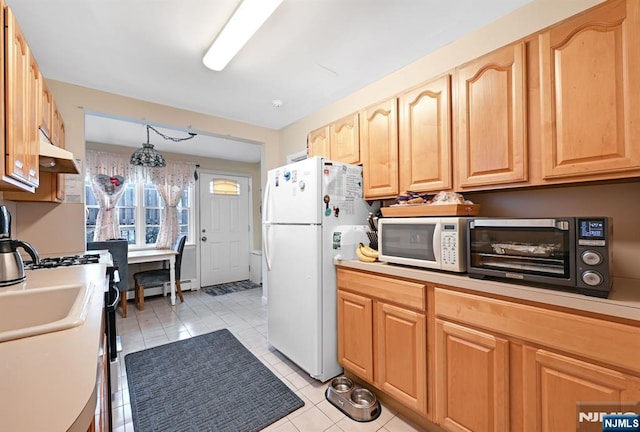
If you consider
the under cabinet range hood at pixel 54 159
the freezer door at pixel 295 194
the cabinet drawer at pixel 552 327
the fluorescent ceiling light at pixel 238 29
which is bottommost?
the cabinet drawer at pixel 552 327

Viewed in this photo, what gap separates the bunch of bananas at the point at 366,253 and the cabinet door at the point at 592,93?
1.05 meters

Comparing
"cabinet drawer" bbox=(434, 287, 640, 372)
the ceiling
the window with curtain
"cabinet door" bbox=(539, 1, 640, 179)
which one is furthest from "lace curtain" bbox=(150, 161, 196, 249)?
"cabinet door" bbox=(539, 1, 640, 179)

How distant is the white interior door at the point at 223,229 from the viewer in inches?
193

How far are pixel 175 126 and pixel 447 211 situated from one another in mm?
2908

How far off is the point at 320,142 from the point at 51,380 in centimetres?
247

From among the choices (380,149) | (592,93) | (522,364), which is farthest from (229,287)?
(592,93)

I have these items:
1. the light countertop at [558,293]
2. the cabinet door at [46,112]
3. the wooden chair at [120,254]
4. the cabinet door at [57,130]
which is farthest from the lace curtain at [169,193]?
the light countertop at [558,293]

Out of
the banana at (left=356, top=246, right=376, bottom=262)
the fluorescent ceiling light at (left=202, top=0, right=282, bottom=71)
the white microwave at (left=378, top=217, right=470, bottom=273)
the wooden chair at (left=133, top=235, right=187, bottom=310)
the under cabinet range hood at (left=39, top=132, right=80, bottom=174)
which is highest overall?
the fluorescent ceiling light at (left=202, top=0, right=282, bottom=71)

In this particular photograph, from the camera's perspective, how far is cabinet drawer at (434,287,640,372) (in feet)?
3.15

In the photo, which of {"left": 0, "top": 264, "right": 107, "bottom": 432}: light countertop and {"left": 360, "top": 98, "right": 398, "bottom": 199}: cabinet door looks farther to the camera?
{"left": 360, "top": 98, "right": 398, "bottom": 199}: cabinet door

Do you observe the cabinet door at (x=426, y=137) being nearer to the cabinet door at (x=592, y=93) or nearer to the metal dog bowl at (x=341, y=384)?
the cabinet door at (x=592, y=93)

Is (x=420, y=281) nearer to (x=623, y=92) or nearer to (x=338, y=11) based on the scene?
(x=623, y=92)

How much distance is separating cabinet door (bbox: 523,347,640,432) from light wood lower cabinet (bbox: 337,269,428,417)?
48 centimetres

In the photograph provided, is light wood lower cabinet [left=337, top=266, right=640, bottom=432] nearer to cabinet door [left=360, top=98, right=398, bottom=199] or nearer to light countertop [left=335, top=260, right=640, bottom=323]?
light countertop [left=335, top=260, right=640, bottom=323]
